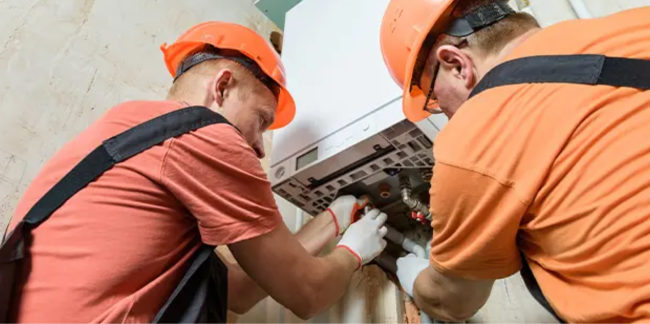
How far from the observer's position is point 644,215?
1.46 ft

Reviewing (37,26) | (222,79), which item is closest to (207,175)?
(222,79)

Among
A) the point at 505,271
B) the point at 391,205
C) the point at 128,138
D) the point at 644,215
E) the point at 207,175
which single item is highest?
the point at 128,138

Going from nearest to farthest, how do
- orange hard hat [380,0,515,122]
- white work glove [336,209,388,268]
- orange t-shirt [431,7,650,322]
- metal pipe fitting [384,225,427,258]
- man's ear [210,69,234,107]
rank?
orange t-shirt [431,7,650,322] → orange hard hat [380,0,515,122] → man's ear [210,69,234,107] → white work glove [336,209,388,268] → metal pipe fitting [384,225,427,258]

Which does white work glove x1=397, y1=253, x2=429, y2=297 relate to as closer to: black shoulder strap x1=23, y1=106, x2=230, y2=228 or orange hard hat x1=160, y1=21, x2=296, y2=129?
orange hard hat x1=160, y1=21, x2=296, y2=129

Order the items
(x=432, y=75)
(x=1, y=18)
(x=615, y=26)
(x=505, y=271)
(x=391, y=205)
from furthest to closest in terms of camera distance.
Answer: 1. (x=391, y=205)
2. (x=1, y=18)
3. (x=432, y=75)
4. (x=505, y=271)
5. (x=615, y=26)

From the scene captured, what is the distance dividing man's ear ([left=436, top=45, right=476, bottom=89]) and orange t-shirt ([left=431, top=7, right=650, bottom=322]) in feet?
0.53

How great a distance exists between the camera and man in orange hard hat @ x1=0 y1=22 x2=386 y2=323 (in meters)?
0.60

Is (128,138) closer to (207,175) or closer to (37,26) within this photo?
(207,175)

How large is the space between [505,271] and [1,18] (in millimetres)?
1277

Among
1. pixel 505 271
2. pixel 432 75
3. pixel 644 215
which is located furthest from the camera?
pixel 432 75

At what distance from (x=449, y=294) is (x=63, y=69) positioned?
111cm

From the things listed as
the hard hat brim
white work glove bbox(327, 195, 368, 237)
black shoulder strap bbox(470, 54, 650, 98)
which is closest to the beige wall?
white work glove bbox(327, 195, 368, 237)

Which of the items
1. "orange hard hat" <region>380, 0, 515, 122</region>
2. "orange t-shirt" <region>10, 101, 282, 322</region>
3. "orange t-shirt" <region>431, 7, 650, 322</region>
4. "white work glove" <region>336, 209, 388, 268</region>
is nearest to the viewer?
"orange t-shirt" <region>431, 7, 650, 322</region>

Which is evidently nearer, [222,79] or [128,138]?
[128,138]
